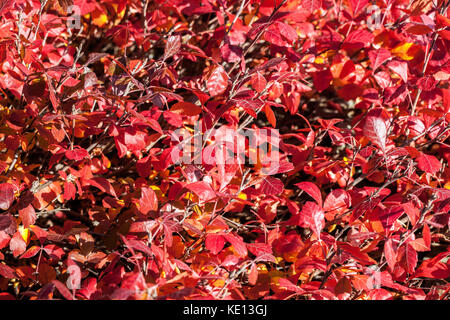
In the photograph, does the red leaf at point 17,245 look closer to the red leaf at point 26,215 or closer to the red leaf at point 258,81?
the red leaf at point 26,215

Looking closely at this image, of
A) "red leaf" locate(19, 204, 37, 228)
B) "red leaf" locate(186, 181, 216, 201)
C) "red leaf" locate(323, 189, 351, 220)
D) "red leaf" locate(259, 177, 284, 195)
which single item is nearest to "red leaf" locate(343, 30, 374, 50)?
"red leaf" locate(323, 189, 351, 220)

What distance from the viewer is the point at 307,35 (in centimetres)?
199

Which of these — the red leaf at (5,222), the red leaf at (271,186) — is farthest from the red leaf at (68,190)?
the red leaf at (271,186)

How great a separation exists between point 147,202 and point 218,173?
→ 0.86ft

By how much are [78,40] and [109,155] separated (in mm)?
749

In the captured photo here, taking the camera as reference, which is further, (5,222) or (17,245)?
(17,245)

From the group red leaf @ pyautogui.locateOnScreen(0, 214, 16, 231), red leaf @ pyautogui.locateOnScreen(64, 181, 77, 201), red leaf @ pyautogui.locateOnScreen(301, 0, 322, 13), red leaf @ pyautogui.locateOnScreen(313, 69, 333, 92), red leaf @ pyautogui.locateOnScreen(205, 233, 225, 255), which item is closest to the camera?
red leaf @ pyautogui.locateOnScreen(0, 214, 16, 231)

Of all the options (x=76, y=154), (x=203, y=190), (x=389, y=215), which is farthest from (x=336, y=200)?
(x=76, y=154)

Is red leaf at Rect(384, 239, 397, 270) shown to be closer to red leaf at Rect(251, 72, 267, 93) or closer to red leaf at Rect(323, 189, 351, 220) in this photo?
red leaf at Rect(323, 189, 351, 220)

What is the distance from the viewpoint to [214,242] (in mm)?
1429

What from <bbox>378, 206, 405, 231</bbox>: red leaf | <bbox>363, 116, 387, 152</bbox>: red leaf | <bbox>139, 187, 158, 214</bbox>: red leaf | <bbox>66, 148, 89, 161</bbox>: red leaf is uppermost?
<bbox>363, 116, 387, 152</bbox>: red leaf

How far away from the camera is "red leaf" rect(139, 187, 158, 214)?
1.33 m

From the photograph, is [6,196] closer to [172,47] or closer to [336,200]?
[172,47]

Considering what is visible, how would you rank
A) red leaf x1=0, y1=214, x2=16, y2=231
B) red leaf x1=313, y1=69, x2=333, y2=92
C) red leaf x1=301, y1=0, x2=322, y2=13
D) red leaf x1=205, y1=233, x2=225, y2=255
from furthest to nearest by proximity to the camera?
1. red leaf x1=313, y1=69, x2=333, y2=92
2. red leaf x1=301, y1=0, x2=322, y2=13
3. red leaf x1=205, y1=233, x2=225, y2=255
4. red leaf x1=0, y1=214, x2=16, y2=231
